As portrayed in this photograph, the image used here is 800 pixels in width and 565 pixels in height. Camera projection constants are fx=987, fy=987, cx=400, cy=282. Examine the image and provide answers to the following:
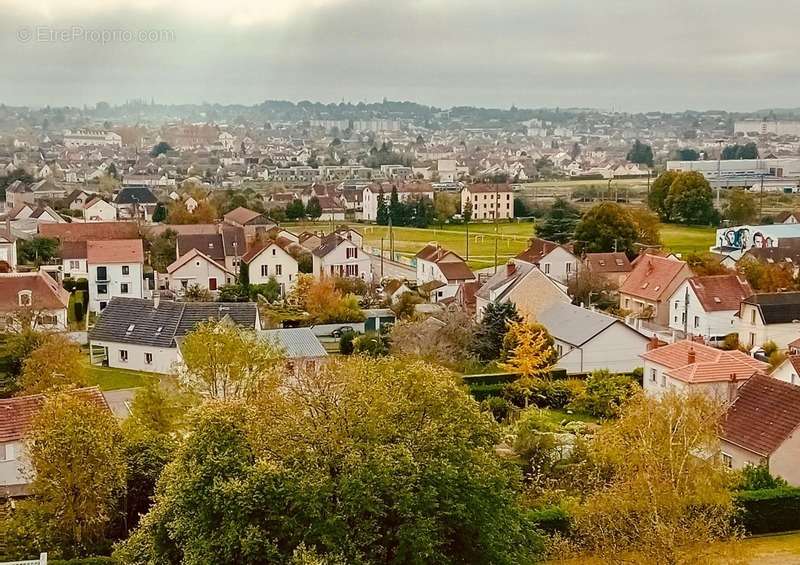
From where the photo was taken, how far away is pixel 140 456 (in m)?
16.2

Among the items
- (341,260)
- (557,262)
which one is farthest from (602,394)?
(341,260)

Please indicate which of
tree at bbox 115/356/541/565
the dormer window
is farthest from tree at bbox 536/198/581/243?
tree at bbox 115/356/541/565

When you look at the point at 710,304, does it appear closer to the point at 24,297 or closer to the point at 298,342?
the point at 298,342

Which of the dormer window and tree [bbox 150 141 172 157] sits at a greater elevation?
tree [bbox 150 141 172 157]

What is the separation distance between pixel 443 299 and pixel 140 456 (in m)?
26.0

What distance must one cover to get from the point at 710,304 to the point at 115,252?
22735mm

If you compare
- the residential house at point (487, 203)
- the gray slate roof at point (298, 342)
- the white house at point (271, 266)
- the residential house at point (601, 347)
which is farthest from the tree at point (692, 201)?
the gray slate roof at point (298, 342)

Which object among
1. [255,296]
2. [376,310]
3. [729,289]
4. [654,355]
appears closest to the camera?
[654,355]

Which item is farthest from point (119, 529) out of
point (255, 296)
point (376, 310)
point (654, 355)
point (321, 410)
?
point (255, 296)

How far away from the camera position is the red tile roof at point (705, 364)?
22.5 m

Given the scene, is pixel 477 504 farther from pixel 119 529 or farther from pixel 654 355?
pixel 654 355

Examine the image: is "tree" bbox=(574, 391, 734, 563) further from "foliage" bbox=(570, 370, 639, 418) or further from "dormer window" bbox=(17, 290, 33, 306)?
"dormer window" bbox=(17, 290, 33, 306)

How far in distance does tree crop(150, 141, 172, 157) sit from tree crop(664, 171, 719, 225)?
100 m

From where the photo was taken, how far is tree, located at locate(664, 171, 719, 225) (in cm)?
6862
